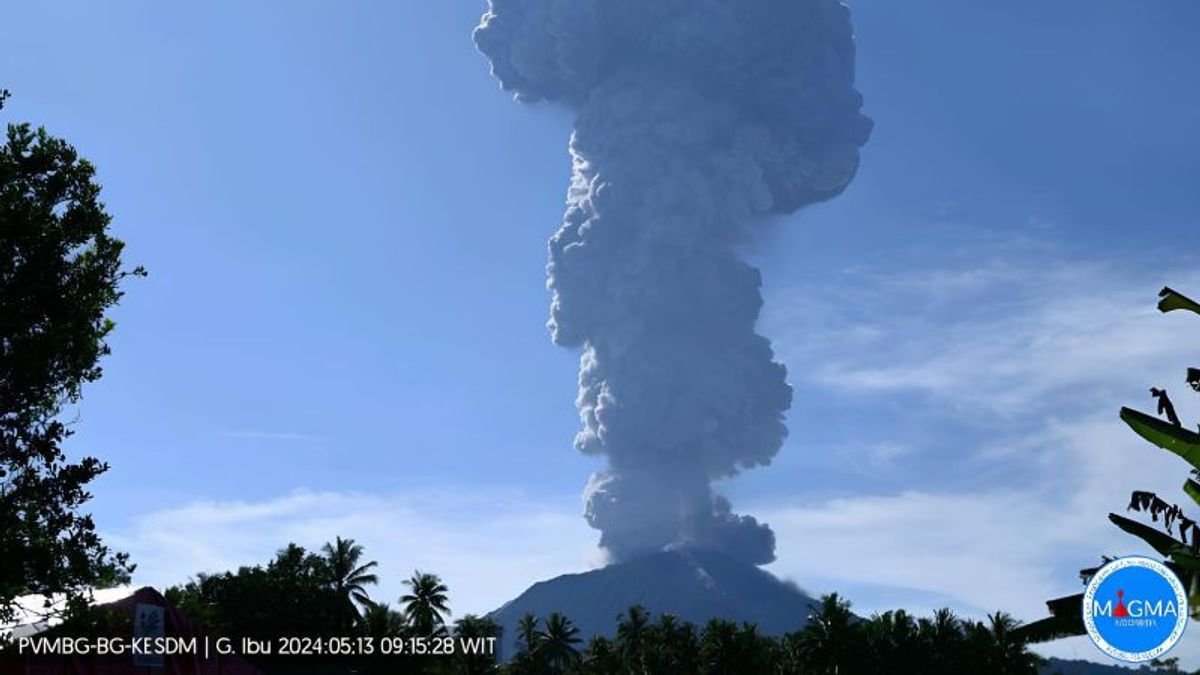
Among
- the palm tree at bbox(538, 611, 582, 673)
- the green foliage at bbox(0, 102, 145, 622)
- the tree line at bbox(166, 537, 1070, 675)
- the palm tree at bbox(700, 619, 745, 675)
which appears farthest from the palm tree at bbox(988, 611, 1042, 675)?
the green foliage at bbox(0, 102, 145, 622)

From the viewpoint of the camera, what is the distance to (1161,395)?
40.0 ft

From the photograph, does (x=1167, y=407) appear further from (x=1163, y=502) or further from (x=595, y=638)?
(x=595, y=638)

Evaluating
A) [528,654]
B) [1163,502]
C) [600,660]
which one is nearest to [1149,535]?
[1163,502]

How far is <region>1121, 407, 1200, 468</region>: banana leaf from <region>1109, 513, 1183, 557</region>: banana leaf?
808mm

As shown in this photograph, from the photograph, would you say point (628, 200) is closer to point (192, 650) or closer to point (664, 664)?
point (664, 664)

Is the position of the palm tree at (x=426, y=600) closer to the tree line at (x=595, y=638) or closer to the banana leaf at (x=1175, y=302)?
the tree line at (x=595, y=638)

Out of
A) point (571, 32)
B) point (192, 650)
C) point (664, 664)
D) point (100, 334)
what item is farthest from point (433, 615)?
point (571, 32)

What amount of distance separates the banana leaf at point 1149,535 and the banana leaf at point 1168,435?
2.65ft

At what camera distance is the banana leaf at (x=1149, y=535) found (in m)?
12.3

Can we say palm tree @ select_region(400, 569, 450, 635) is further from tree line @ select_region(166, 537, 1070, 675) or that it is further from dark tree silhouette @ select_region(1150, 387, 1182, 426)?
dark tree silhouette @ select_region(1150, 387, 1182, 426)

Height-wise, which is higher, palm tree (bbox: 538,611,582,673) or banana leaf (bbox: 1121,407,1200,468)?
palm tree (bbox: 538,611,582,673)

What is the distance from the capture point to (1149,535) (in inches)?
491

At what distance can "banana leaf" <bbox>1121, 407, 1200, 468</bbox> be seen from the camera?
470 inches

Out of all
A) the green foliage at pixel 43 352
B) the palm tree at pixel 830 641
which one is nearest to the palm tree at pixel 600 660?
the palm tree at pixel 830 641
